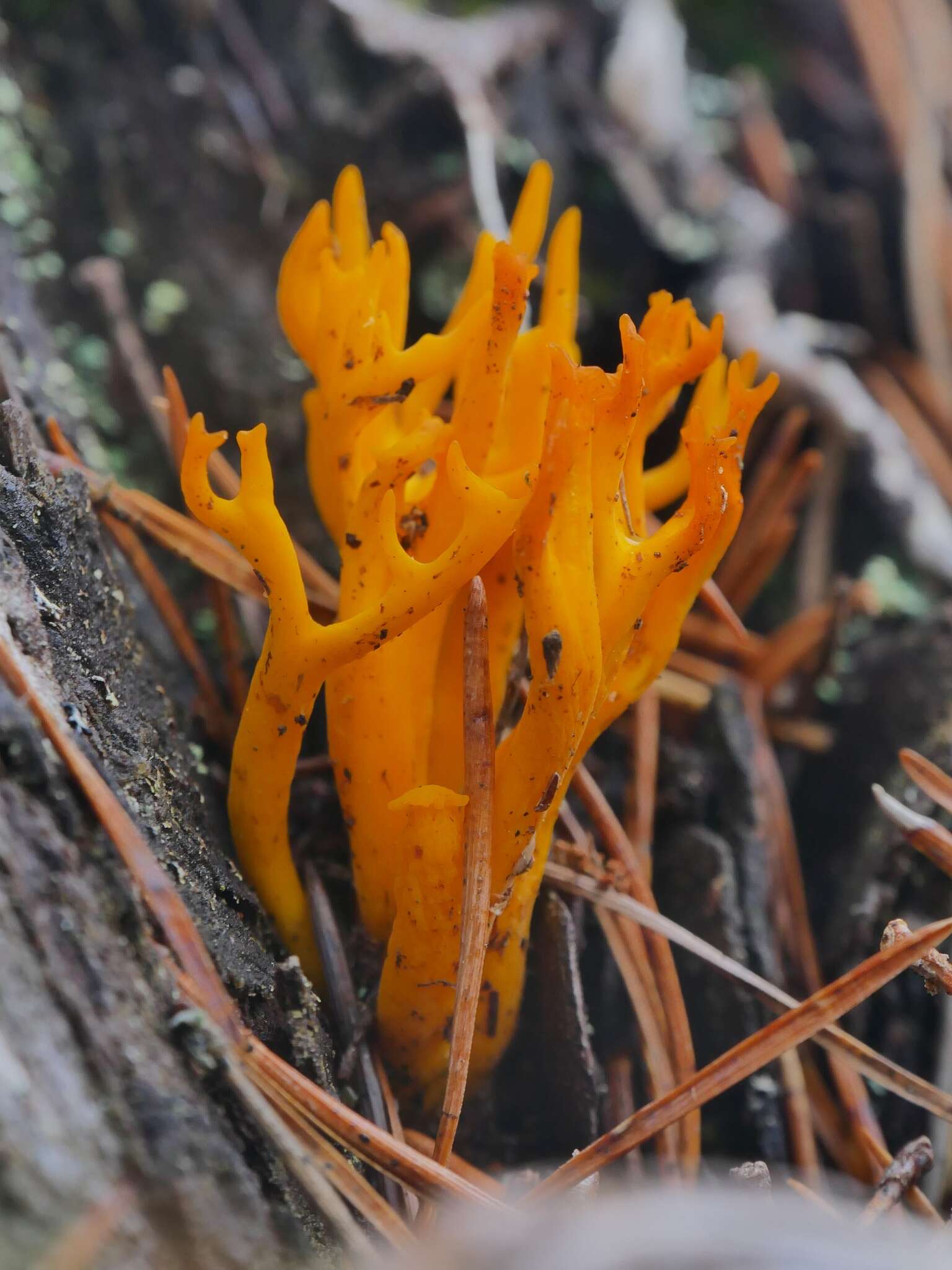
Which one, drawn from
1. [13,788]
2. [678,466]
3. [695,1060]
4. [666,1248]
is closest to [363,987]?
[695,1060]

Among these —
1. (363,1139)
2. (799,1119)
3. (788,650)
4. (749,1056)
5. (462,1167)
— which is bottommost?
(799,1119)

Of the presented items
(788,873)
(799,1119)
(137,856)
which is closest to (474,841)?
(137,856)

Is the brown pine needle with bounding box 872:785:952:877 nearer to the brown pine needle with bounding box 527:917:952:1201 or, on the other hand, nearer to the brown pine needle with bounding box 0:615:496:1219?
the brown pine needle with bounding box 527:917:952:1201

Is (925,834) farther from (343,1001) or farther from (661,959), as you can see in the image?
(343,1001)

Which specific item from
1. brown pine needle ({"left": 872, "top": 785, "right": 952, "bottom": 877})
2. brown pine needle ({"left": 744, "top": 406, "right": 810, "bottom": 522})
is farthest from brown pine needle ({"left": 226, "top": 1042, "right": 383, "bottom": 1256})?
brown pine needle ({"left": 744, "top": 406, "right": 810, "bottom": 522})

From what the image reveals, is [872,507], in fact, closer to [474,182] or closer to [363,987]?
[474,182]

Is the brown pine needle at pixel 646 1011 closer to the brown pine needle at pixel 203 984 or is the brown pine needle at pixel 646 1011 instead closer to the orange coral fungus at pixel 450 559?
the orange coral fungus at pixel 450 559

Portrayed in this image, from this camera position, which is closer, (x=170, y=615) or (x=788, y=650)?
(x=170, y=615)
